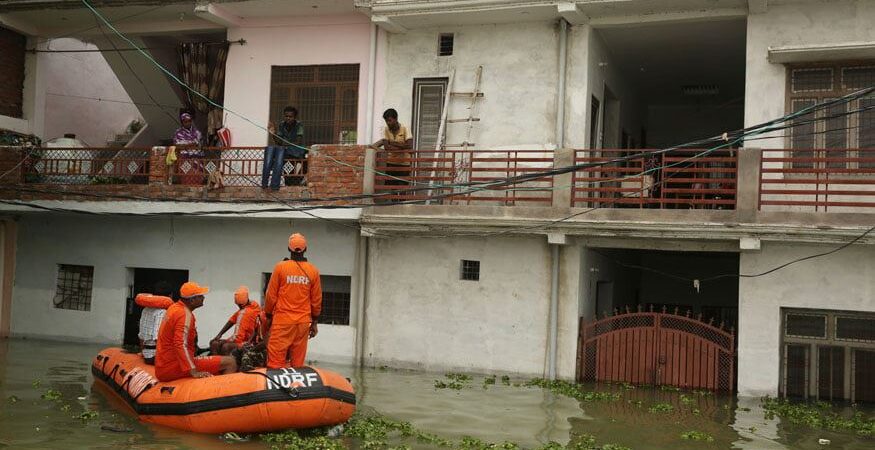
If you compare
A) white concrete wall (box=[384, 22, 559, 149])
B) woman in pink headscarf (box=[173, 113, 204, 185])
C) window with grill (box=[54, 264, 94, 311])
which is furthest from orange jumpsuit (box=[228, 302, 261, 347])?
window with grill (box=[54, 264, 94, 311])

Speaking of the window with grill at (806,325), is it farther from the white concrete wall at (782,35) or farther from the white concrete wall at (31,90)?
the white concrete wall at (31,90)

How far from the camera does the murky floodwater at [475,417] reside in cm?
1074

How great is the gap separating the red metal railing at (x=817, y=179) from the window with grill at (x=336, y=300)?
7738 millimetres

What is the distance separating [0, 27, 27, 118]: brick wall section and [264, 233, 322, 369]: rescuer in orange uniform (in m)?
11.0

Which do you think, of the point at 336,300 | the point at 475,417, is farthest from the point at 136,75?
the point at 475,417

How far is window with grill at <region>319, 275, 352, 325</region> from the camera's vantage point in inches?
688

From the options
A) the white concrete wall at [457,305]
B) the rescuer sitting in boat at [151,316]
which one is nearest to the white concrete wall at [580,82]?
the white concrete wall at [457,305]

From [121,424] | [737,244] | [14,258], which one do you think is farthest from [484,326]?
[14,258]

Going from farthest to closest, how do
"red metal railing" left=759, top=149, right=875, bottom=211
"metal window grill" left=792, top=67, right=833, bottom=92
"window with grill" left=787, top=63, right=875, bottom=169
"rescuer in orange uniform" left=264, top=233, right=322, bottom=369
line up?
1. "metal window grill" left=792, top=67, right=833, bottom=92
2. "window with grill" left=787, top=63, right=875, bottom=169
3. "red metal railing" left=759, top=149, right=875, bottom=211
4. "rescuer in orange uniform" left=264, top=233, right=322, bottom=369

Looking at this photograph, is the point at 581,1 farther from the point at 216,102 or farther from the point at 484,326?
the point at 216,102

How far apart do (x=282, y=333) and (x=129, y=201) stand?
285 inches

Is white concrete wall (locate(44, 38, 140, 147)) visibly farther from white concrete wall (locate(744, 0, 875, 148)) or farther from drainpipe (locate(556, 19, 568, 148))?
white concrete wall (locate(744, 0, 875, 148))

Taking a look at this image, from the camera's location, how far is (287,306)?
11.9m

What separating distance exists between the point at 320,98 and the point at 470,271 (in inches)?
188
